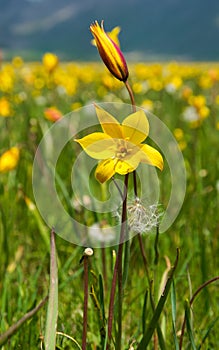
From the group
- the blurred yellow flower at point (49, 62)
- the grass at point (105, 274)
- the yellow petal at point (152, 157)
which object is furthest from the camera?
the blurred yellow flower at point (49, 62)

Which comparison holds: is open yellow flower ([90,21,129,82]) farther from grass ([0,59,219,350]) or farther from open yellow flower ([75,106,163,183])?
grass ([0,59,219,350])

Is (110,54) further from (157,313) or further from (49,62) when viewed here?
(49,62)

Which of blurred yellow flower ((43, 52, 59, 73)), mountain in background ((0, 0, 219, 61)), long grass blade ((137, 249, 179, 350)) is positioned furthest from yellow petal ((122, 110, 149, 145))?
mountain in background ((0, 0, 219, 61))

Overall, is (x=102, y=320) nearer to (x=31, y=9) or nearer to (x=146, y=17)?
(x=146, y=17)

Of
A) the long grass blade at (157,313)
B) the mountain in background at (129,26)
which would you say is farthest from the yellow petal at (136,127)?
the mountain in background at (129,26)

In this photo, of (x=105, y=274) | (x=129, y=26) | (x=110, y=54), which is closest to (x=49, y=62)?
(x=105, y=274)

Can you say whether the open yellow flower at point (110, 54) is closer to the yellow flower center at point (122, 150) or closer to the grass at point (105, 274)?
the yellow flower center at point (122, 150)
